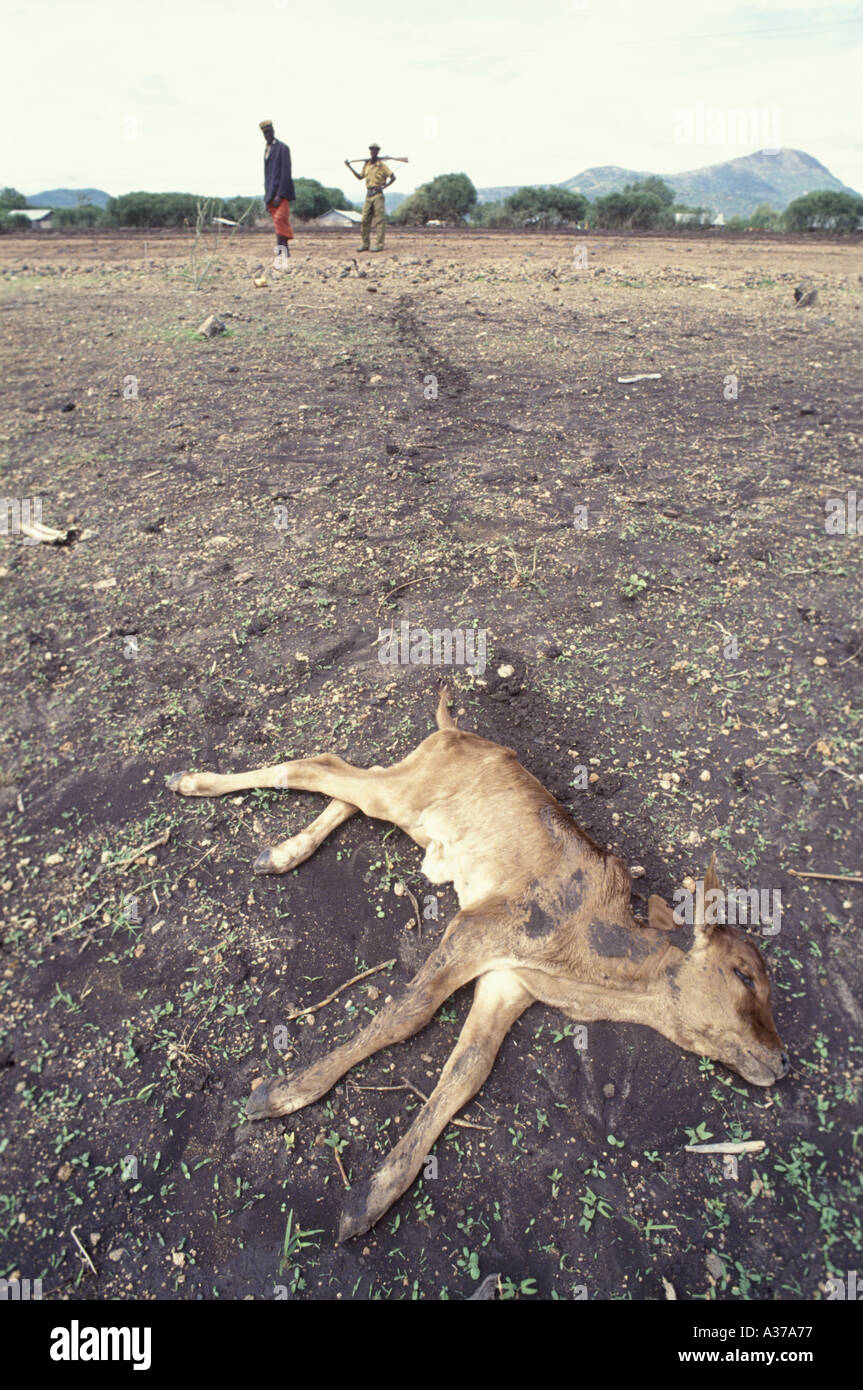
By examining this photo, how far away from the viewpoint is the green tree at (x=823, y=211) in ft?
76.4

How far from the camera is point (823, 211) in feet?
79.2

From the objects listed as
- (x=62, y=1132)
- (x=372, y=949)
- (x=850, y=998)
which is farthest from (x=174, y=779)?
(x=850, y=998)

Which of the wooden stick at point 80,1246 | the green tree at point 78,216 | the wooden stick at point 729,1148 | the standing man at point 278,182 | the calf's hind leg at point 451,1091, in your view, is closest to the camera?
the wooden stick at point 80,1246

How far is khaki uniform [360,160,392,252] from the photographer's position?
14.2 metres

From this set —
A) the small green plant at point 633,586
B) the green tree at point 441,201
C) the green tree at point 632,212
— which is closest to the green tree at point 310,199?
the green tree at point 441,201

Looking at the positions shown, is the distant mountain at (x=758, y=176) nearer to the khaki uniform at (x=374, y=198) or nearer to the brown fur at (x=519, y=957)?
the khaki uniform at (x=374, y=198)

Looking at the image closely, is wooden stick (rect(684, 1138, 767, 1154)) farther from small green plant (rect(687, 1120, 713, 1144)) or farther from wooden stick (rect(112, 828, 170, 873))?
wooden stick (rect(112, 828, 170, 873))

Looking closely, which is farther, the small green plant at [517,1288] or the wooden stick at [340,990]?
the wooden stick at [340,990]

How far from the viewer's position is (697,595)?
5098mm

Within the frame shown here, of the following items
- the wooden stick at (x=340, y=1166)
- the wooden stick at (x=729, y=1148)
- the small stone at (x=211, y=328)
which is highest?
the small stone at (x=211, y=328)

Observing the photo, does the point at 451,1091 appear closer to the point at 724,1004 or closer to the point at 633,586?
the point at 724,1004

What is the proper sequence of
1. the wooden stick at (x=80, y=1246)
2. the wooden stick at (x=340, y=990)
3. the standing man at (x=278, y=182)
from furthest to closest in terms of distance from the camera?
the standing man at (x=278, y=182) → the wooden stick at (x=340, y=990) → the wooden stick at (x=80, y=1246)

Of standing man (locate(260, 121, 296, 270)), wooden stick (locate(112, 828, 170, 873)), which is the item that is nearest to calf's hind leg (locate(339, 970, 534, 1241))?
wooden stick (locate(112, 828, 170, 873))

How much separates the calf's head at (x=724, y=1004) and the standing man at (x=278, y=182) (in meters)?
14.1
